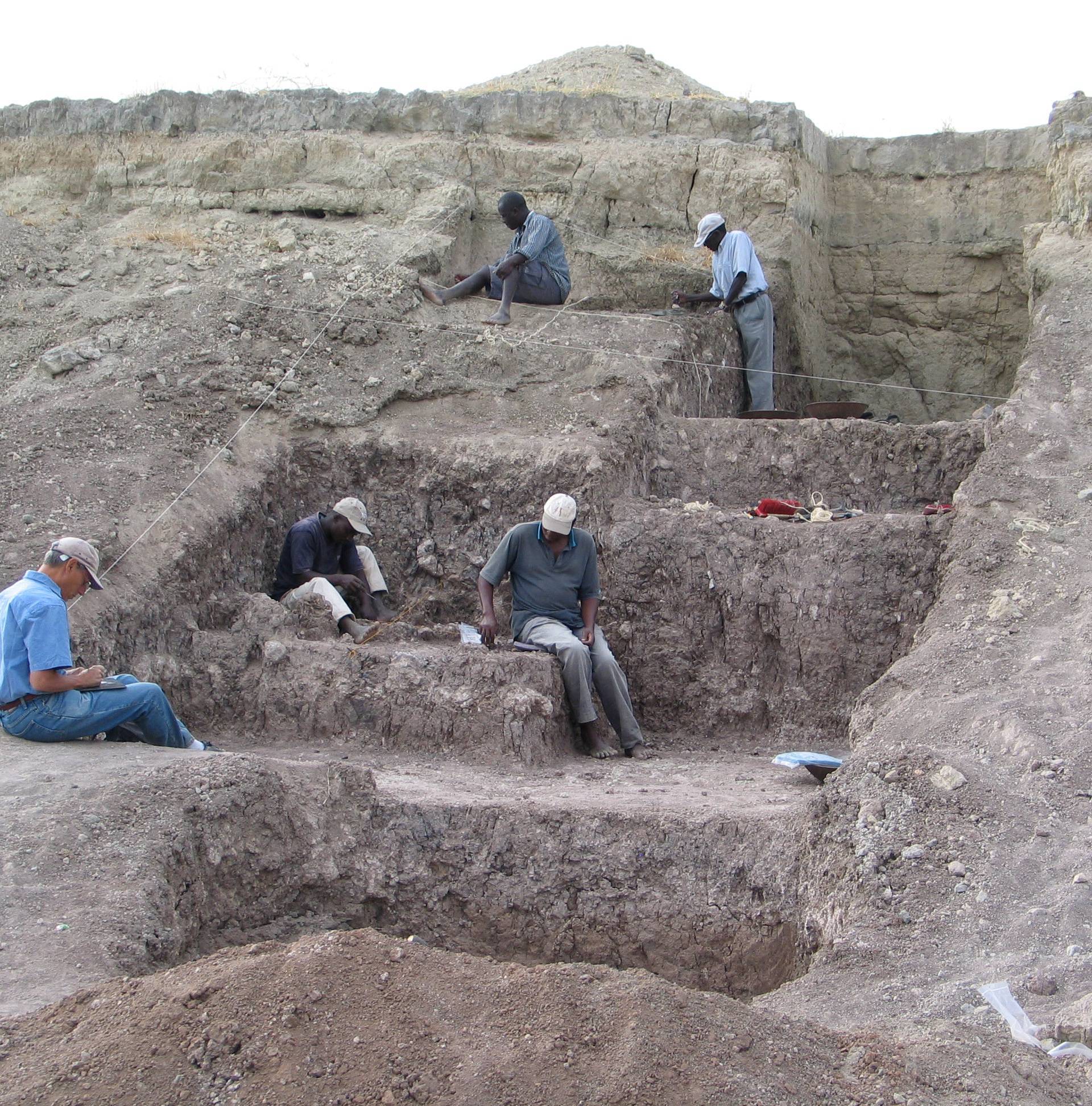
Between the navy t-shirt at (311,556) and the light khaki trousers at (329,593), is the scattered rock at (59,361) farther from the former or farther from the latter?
the light khaki trousers at (329,593)

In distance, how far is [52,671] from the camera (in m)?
5.60

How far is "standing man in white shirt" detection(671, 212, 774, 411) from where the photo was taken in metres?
9.92

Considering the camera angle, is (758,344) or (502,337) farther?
(758,344)

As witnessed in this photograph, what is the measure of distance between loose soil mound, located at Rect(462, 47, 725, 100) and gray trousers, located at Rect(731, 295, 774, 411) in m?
4.56

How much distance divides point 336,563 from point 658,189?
16.1ft

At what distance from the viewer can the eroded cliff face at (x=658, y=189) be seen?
35.8 feet

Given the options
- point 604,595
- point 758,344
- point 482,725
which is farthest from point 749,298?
point 482,725

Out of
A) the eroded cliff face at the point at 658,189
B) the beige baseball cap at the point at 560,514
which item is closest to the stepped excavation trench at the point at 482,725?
the beige baseball cap at the point at 560,514

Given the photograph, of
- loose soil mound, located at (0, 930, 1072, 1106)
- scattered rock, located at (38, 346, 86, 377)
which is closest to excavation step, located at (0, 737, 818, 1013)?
loose soil mound, located at (0, 930, 1072, 1106)

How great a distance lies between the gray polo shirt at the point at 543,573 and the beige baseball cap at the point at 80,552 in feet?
7.54

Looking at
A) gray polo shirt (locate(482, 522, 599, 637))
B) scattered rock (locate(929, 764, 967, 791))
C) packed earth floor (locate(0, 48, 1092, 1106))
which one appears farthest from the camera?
gray polo shirt (locate(482, 522, 599, 637))

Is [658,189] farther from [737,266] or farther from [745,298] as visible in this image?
[745,298]

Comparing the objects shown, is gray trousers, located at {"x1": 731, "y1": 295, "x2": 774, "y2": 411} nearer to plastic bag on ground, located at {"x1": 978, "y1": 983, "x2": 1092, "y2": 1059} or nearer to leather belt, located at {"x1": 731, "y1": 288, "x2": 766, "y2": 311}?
leather belt, located at {"x1": 731, "y1": 288, "x2": 766, "y2": 311}

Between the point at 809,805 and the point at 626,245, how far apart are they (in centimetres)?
665
